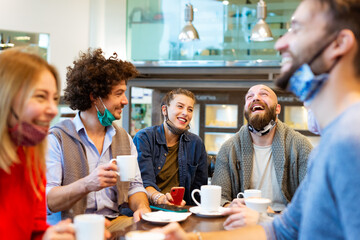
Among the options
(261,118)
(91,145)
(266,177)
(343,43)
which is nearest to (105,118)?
(91,145)

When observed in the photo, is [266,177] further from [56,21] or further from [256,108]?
[56,21]

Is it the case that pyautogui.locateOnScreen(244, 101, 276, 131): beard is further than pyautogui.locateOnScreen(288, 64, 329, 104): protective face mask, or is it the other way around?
pyautogui.locateOnScreen(244, 101, 276, 131): beard

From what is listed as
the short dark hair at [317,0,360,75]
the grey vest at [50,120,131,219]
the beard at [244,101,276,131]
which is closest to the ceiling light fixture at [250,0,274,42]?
the beard at [244,101,276,131]

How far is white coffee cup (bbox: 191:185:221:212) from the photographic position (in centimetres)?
217

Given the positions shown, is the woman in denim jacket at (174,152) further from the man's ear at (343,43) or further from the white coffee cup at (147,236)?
the man's ear at (343,43)

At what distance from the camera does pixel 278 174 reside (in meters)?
3.06

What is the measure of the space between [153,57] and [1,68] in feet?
15.9

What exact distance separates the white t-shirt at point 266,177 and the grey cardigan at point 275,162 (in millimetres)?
46

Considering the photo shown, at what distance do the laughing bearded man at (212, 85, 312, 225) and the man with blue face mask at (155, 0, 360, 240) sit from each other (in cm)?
183

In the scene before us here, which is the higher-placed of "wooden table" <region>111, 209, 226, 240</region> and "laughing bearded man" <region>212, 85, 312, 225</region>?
"laughing bearded man" <region>212, 85, 312, 225</region>

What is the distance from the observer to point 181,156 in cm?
346

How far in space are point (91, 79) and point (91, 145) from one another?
45 centimetres

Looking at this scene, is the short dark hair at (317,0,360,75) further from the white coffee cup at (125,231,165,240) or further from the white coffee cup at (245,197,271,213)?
the white coffee cup at (245,197,271,213)

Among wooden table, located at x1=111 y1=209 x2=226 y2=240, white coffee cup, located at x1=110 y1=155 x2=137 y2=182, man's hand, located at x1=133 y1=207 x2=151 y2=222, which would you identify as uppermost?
white coffee cup, located at x1=110 y1=155 x2=137 y2=182
